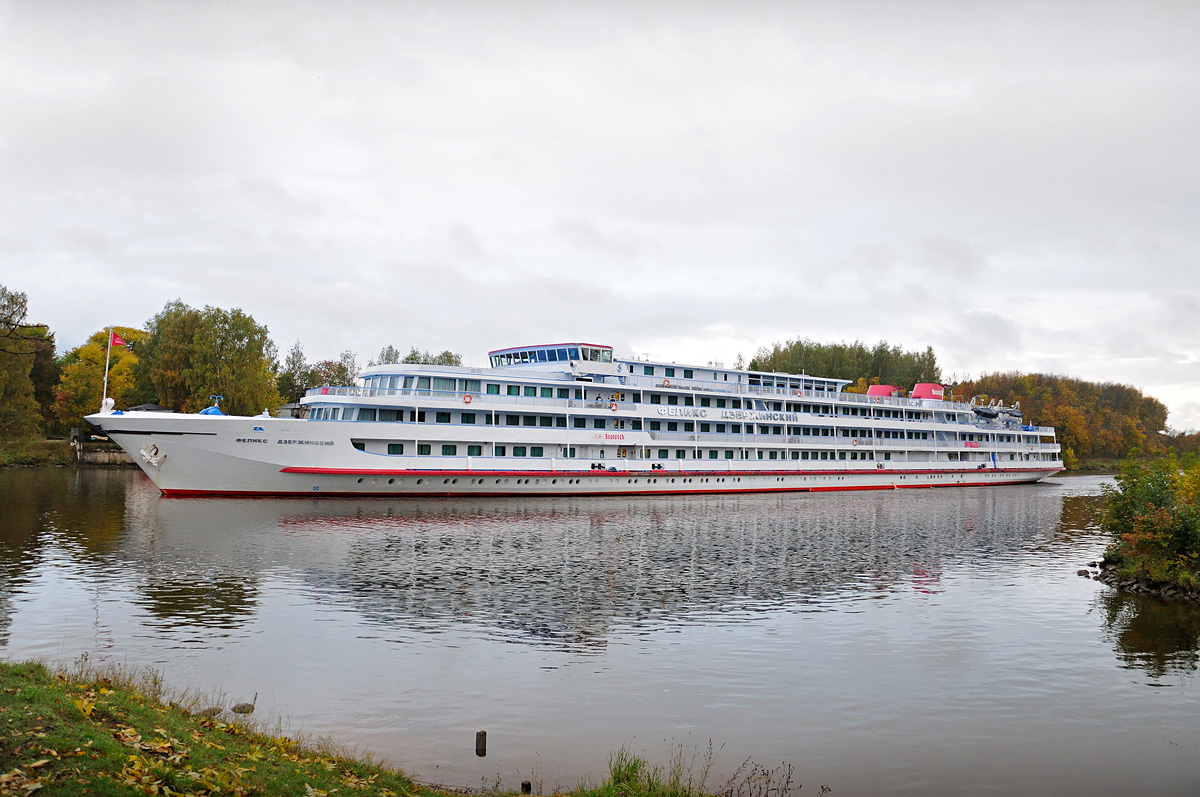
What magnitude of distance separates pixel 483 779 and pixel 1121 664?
16.3m

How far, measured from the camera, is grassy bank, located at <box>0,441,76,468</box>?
270 ft

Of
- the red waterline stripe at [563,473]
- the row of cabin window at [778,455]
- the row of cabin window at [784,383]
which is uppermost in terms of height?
the row of cabin window at [784,383]

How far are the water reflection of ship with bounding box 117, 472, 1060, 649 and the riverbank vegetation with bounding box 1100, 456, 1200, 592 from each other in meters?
6.75

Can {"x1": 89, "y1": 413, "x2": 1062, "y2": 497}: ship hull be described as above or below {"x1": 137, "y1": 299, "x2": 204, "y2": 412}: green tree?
below

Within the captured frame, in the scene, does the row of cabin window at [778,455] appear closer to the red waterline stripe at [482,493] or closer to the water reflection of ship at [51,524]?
the red waterline stripe at [482,493]

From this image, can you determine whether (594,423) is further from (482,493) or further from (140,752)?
(140,752)

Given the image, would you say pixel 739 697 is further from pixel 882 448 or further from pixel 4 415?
pixel 4 415

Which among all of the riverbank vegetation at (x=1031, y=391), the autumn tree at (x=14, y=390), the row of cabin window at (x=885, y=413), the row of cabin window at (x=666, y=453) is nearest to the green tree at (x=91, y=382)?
the autumn tree at (x=14, y=390)

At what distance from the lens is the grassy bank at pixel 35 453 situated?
82.4m

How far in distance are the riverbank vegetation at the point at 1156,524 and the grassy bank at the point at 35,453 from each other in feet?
294

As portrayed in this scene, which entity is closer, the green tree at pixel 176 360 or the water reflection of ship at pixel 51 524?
the water reflection of ship at pixel 51 524

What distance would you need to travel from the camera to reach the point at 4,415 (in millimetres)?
75812

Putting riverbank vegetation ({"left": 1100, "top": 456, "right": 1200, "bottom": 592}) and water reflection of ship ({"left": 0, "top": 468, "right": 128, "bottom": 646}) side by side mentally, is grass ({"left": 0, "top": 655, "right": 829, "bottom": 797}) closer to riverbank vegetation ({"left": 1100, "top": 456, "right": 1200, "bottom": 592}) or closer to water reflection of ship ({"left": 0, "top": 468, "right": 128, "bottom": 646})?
water reflection of ship ({"left": 0, "top": 468, "right": 128, "bottom": 646})

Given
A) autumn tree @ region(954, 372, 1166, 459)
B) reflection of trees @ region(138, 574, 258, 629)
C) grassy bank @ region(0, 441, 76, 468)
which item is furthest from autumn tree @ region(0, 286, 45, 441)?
autumn tree @ region(954, 372, 1166, 459)
